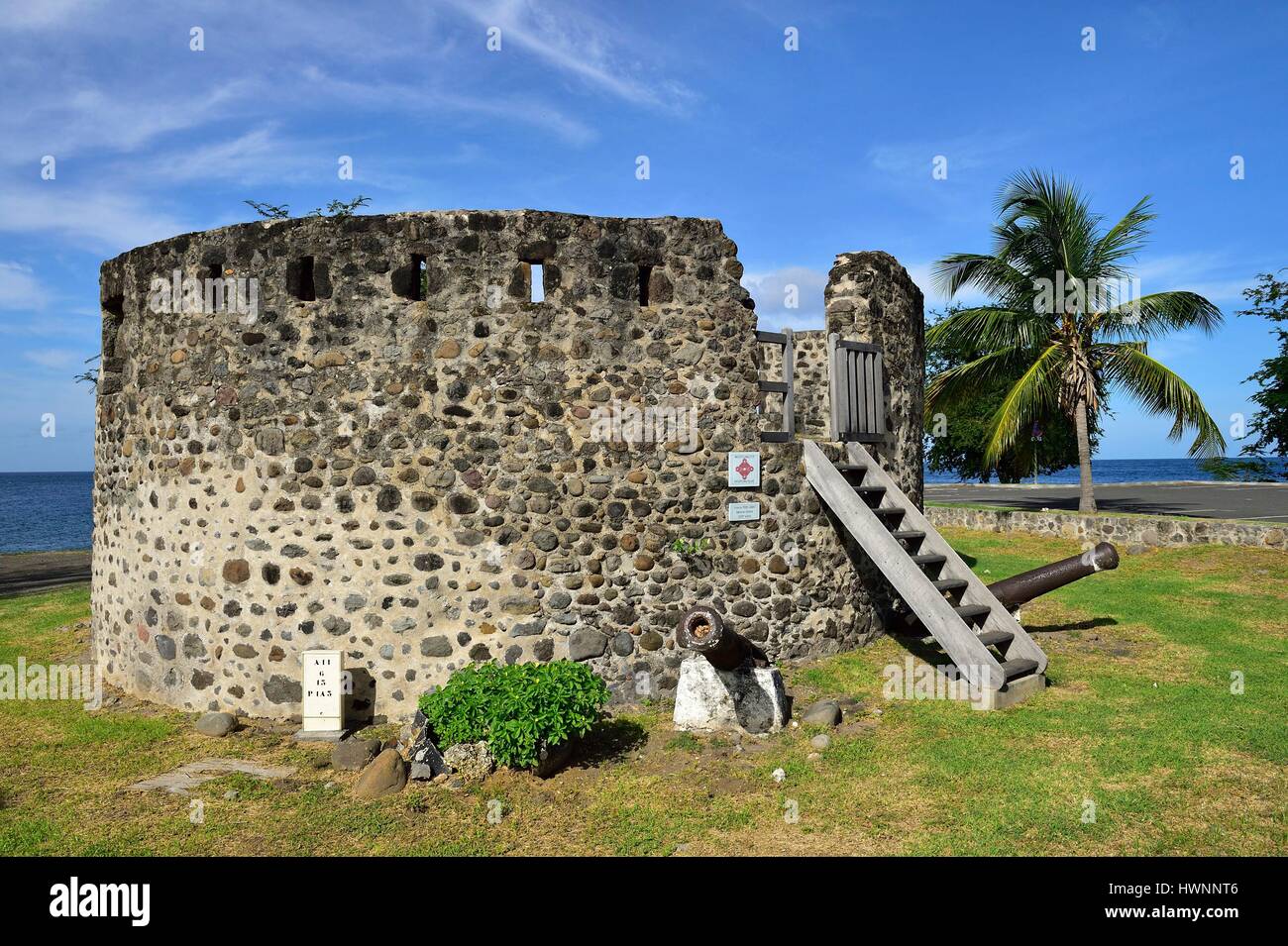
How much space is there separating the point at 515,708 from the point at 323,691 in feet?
7.33

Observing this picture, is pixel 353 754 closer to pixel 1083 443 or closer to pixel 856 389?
pixel 856 389

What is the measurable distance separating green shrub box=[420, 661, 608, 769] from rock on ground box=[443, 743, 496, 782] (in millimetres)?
60

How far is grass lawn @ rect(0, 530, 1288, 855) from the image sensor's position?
549cm

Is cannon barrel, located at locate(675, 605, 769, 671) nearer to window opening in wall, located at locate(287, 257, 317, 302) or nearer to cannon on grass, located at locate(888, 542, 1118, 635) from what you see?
cannon on grass, located at locate(888, 542, 1118, 635)

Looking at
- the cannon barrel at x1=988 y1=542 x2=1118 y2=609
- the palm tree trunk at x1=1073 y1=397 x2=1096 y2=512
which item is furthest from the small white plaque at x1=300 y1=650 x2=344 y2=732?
the palm tree trunk at x1=1073 y1=397 x2=1096 y2=512

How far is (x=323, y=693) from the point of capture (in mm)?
7547

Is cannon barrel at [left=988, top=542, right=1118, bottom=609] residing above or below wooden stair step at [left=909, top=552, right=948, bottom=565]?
below

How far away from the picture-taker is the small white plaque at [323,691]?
7.53 meters

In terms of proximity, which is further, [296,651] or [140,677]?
[140,677]

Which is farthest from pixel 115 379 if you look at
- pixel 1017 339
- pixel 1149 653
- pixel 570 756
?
pixel 1017 339
